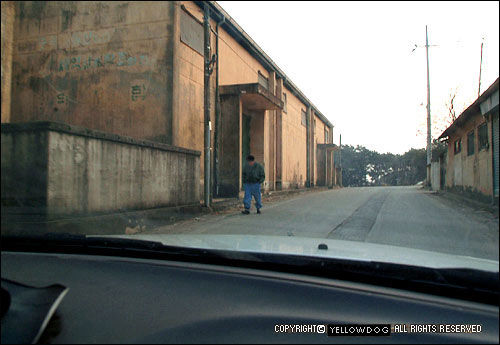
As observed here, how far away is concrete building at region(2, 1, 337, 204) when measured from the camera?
129 inches

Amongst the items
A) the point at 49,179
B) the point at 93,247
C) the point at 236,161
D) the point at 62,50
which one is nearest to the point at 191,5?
the point at 236,161

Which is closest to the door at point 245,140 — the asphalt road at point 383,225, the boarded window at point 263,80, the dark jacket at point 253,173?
the dark jacket at point 253,173

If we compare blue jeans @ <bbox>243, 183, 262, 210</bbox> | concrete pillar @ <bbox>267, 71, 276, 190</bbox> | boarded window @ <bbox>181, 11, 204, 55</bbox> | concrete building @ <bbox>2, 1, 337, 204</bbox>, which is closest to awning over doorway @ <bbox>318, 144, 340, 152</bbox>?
concrete building @ <bbox>2, 1, 337, 204</bbox>

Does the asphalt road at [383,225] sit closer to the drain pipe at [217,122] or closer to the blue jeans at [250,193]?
the blue jeans at [250,193]

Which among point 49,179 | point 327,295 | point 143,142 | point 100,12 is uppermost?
point 100,12

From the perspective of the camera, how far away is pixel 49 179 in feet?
11.9

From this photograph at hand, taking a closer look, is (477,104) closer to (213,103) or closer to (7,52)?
(7,52)

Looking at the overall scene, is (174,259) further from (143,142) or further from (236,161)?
(236,161)

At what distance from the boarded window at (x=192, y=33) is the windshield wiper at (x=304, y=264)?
5471 mm

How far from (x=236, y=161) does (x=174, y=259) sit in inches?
238

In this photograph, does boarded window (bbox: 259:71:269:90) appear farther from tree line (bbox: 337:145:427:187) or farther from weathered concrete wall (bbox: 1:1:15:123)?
weathered concrete wall (bbox: 1:1:15:123)

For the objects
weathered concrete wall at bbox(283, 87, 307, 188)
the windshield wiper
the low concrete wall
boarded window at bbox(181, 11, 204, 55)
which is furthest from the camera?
weathered concrete wall at bbox(283, 87, 307, 188)

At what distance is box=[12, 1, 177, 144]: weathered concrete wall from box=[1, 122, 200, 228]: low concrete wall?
0.23 m

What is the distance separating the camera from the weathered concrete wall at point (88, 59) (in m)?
3.06
